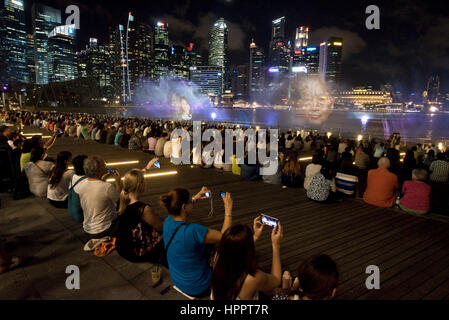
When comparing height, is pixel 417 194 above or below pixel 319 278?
below

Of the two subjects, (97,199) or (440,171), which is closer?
(97,199)

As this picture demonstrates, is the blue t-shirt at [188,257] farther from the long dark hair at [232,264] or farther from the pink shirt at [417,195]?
the pink shirt at [417,195]

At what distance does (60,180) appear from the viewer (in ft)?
17.9

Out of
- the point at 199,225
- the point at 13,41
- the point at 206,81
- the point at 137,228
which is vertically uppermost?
the point at 13,41

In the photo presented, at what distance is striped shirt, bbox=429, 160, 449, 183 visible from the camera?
27.9ft

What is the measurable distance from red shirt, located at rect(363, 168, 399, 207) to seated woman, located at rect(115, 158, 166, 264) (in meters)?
5.05

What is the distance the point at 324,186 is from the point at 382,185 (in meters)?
1.28

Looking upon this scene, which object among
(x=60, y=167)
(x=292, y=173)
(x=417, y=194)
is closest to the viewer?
(x=60, y=167)

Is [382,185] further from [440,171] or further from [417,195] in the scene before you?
[440,171]

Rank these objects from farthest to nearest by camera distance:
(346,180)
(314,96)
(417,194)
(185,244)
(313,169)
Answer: (314,96)
(313,169)
(346,180)
(417,194)
(185,244)

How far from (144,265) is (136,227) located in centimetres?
72

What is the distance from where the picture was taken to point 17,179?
6418 millimetres

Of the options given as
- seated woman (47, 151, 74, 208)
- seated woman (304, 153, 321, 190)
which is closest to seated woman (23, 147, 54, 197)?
seated woman (47, 151, 74, 208)

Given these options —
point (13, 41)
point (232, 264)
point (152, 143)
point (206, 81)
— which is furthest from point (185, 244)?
point (206, 81)
